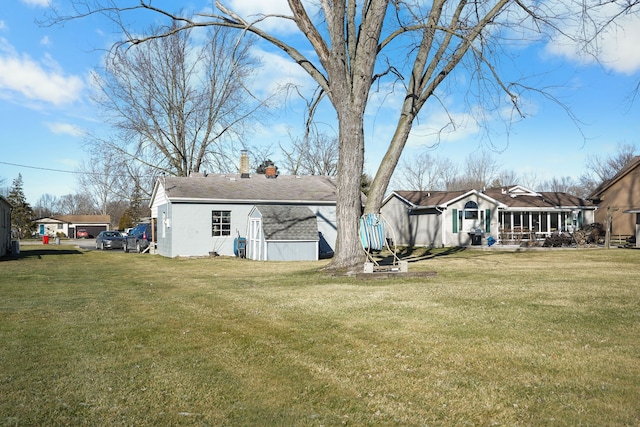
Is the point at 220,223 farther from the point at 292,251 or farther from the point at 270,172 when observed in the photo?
the point at 270,172

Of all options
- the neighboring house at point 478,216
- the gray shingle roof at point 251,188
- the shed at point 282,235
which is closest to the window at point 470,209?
the neighboring house at point 478,216

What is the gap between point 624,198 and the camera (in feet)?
123

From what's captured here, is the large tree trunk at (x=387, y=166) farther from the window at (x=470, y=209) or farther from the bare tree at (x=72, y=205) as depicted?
the bare tree at (x=72, y=205)

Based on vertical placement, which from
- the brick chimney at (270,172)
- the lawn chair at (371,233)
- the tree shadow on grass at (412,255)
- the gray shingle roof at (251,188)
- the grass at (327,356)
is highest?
the brick chimney at (270,172)

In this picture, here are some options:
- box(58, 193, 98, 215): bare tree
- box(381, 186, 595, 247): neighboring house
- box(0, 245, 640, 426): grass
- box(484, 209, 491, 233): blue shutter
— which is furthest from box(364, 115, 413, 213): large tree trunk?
box(58, 193, 98, 215): bare tree

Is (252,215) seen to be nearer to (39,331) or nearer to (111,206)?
(39,331)

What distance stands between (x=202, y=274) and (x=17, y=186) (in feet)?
207

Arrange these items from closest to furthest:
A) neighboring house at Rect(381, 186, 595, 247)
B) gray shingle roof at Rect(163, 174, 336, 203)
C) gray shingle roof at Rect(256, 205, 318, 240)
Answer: gray shingle roof at Rect(256, 205, 318, 240)
gray shingle roof at Rect(163, 174, 336, 203)
neighboring house at Rect(381, 186, 595, 247)

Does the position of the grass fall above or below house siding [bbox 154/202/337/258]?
below

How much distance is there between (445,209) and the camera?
34.0 meters

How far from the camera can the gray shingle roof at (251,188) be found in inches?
1074

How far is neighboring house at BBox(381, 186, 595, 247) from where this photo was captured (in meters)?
34.1

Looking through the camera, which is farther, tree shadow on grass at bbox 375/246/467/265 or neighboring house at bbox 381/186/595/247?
neighboring house at bbox 381/186/595/247

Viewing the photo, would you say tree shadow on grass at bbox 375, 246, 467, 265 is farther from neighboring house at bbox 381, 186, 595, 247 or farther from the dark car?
the dark car
